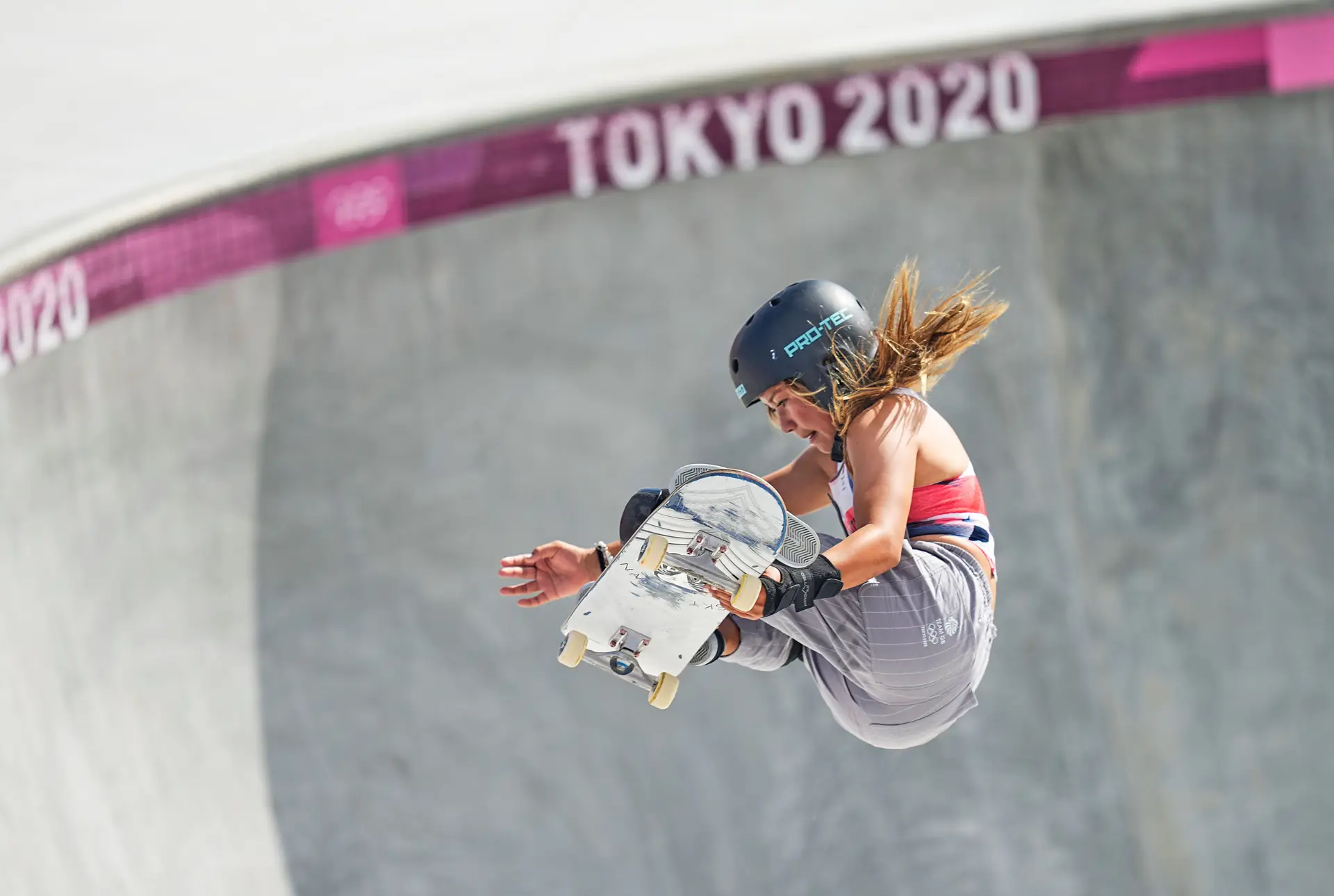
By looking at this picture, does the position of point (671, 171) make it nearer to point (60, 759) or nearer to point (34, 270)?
point (34, 270)

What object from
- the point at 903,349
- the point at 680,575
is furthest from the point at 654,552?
the point at 903,349

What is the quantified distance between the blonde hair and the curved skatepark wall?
305 cm

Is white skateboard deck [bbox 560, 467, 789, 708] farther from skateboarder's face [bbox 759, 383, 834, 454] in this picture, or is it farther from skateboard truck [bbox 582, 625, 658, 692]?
skateboarder's face [bbox 759, 383, 834, 454]

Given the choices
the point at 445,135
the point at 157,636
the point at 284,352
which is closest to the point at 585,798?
the point at 157,636

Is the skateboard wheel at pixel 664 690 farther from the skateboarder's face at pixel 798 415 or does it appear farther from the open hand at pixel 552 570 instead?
the skateboarder's face at pixel 798 415

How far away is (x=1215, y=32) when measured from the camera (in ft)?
22.9

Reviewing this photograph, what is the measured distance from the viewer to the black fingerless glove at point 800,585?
3.31 meters

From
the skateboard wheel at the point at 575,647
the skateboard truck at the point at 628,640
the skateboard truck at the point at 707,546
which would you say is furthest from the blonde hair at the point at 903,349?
the skateboard wheel at the point at 575,647

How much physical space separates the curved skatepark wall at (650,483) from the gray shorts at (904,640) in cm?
273

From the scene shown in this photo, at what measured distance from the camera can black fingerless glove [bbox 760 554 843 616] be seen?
3.31 metres

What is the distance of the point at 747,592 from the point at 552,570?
35.6 inches

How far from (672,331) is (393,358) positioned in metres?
1.47

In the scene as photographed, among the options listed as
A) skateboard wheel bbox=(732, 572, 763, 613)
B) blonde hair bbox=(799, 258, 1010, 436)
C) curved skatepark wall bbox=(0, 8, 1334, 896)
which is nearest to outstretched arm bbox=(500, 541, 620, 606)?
skateboard wheel bbox=(732, 572, 763, 613)

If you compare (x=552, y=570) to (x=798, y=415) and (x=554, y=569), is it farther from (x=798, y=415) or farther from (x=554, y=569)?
(x=798, y=415)
